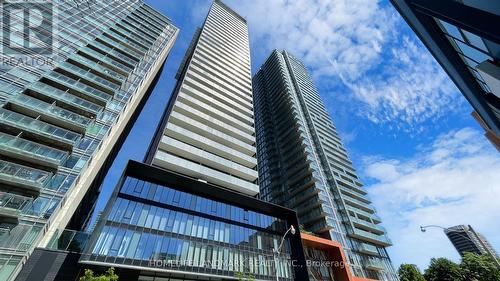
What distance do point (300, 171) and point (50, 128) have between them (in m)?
49.7

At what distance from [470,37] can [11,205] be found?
1254 inches

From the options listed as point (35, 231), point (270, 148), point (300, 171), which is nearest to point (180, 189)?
point (35, 231)

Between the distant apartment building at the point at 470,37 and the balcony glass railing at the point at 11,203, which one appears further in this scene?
the balcony glass railing at the point at 11,203

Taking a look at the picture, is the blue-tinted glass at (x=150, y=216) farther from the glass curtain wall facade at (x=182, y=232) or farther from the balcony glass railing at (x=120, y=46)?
the balcony glass railing at (x=120, y=46)

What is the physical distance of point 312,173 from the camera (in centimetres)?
5647

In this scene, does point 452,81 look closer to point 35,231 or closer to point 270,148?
point 35,231

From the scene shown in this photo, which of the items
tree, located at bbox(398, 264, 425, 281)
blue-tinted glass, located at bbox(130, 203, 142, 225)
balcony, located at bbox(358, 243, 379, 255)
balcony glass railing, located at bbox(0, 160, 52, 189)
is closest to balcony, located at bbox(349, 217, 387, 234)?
balcony, located at bbox(358, 243, 379, 255)

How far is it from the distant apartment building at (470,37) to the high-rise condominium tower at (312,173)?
128 ft

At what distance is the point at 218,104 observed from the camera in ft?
164

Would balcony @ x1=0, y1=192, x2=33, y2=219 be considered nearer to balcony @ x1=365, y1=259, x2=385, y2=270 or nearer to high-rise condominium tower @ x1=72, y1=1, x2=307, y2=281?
high-rise condominium tower @ x1=72, y1=1, x2=307, y2=281

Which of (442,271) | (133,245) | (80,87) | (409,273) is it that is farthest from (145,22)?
(442,271)

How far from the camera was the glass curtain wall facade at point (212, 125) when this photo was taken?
37.6m

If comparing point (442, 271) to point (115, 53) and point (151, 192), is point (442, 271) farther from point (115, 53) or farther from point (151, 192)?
point (115, 53)

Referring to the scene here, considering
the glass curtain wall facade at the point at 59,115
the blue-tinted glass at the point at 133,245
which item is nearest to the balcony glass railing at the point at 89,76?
the glass curtain wall facade at the point at 59,115
